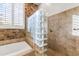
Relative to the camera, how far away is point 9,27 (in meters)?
1.95

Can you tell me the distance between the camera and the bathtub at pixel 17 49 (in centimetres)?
195

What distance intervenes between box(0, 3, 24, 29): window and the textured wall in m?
0.36

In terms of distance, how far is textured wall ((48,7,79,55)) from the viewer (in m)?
1.92

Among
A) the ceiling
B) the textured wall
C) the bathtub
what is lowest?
the bathtub

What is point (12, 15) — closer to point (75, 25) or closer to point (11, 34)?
point (11, 34)

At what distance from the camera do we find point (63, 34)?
1.94m

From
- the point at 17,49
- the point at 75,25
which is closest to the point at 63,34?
the point at 75,25

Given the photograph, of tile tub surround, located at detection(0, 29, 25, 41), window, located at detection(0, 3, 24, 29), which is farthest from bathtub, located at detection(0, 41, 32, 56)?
window, located at detection(0, 3, 24, 29)

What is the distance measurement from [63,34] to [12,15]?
0.67m

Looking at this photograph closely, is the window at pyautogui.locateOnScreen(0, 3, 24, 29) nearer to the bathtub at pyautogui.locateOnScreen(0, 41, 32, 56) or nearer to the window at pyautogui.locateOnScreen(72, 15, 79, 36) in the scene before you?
the bathtub at pyautogui.locateOnScreen(0, 41, 32, 56)

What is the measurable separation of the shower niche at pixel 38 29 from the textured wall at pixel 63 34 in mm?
63

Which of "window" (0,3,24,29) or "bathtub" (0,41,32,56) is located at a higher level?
"window" (0,3,24,29)

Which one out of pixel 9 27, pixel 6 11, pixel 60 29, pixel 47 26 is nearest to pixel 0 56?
pixel 9 27

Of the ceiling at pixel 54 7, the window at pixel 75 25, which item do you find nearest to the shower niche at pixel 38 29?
the ceiling at pixel 54 7
